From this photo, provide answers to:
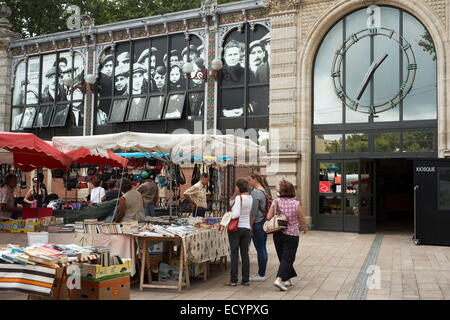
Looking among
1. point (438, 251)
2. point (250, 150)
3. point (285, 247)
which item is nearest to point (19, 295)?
point (285, 247)

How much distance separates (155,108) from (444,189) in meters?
11.0

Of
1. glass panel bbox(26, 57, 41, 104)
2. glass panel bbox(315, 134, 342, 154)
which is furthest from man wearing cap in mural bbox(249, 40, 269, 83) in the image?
glass panel bbox(26, 57, 41, 104)

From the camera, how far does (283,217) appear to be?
6.98 meters

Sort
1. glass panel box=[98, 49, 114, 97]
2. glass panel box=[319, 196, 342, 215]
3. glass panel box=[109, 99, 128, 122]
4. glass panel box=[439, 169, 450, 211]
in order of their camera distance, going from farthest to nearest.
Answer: glass panel box=[98, 49, 114, 97]
glass panel box=[109, 99, 128, 122]
glass panel box=[319, 196, 342, 215]
glass panel box=[439, 169, 450, 211]

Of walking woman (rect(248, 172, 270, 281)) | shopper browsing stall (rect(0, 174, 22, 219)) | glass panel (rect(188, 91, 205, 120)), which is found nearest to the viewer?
walking woman (rect(248, 172, 270, 281))

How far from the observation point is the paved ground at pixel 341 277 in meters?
6.76

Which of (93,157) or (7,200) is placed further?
(93,157)

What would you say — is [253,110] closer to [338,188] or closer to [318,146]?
[318,146]

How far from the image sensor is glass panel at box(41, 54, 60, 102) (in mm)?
21078

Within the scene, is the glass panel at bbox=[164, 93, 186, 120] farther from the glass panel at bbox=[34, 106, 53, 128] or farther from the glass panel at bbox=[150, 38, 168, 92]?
the glass panel at bbox=[34, 106, 53, 128]

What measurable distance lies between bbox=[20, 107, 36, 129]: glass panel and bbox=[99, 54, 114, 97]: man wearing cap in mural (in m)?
3.97

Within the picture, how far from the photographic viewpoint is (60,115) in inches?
811

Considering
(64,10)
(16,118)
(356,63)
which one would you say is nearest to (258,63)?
(356,63)

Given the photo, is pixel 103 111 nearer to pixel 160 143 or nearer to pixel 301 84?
pixel 301 84
